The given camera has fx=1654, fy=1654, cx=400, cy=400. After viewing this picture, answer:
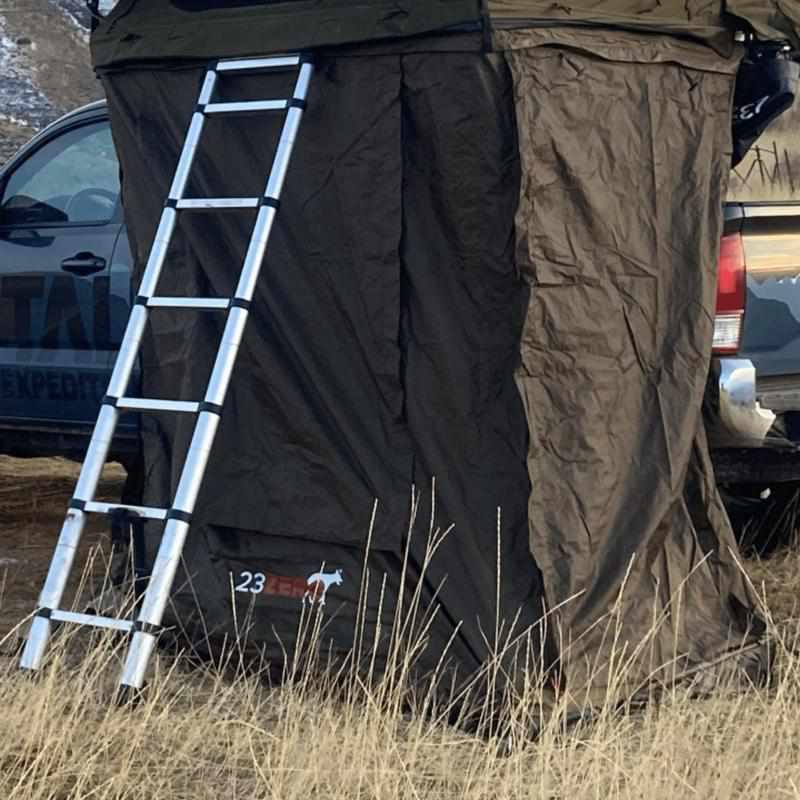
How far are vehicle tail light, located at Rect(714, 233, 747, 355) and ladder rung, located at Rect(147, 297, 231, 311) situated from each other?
1634mm

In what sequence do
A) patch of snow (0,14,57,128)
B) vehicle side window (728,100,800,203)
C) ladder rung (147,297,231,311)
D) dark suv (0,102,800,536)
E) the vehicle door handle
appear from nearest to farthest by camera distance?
ladder rung (147,297,231,311)
vehicle side window (728,100,800,203)
dark suv (0,102,800,536)
the vehicle door handle
patch of snow (0,14,57,128)

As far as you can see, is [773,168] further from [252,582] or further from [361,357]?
[252,582]

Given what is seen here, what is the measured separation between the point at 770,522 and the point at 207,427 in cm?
313

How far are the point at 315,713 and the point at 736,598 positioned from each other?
151cm

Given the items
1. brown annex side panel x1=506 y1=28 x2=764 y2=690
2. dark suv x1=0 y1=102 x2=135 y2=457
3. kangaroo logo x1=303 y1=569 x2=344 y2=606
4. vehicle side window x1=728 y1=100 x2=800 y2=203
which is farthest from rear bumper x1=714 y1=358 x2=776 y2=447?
dark suv x1=0 y1=102 x2=135 y2=457

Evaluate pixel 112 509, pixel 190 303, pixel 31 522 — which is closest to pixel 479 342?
pixel 190 303

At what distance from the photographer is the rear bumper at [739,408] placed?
548 cm

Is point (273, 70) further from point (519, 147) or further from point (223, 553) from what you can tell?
point (223, 553)

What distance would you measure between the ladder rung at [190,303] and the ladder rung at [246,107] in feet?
2.04

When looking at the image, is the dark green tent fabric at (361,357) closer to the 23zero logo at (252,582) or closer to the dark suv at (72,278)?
the 23zero logo at (252,582)

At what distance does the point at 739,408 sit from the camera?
5.50m

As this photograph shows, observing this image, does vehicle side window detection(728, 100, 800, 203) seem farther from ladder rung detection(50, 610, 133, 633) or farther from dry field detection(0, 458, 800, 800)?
ladder rung detection(50, 610, 133, 633)

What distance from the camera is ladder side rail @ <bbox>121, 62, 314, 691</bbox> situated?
4.86 m

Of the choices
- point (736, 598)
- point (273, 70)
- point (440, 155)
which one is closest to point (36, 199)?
point (273, 70)
